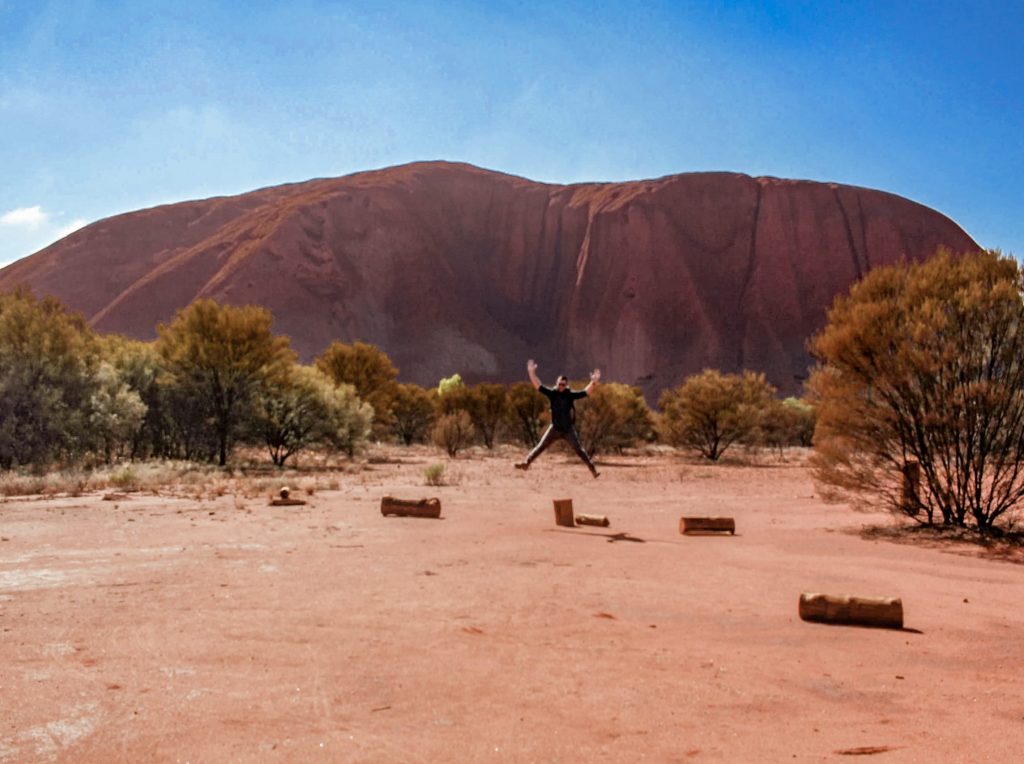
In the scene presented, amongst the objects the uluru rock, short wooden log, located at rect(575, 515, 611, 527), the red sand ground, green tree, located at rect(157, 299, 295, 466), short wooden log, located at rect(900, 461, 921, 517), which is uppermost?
the uluru rock

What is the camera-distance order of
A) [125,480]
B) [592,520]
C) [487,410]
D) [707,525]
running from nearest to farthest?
[707,525], [592,520], [125,480], [487,410]

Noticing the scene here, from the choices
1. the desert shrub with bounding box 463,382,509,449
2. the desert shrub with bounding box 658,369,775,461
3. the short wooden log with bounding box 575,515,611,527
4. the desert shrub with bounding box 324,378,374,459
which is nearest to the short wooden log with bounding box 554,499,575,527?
the short wooden log with bounding box 575,515,611,527

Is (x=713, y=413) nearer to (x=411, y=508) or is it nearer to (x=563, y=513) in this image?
(x=563, y=513)

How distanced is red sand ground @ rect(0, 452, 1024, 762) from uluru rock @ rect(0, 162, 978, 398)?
65.1 meters

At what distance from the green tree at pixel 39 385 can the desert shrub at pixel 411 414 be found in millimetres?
24094

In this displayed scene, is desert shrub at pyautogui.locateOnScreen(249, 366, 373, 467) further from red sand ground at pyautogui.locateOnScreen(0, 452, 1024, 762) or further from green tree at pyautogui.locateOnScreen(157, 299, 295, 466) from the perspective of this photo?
red sand ground at pyautogui.locateOnScreen(0, 452, 1024, 762)

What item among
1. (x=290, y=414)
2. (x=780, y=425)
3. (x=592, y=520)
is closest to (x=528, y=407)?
(x=780, y=425)

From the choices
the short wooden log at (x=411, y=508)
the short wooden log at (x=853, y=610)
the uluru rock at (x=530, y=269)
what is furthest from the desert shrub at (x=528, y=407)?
the uluru rock at (x=530, y=269)

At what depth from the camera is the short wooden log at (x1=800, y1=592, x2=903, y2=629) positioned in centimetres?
585

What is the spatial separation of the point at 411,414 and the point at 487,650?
41766mm

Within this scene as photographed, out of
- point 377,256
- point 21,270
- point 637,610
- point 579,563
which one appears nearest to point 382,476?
point 579,563

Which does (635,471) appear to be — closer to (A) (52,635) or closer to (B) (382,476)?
(B) (382,476)

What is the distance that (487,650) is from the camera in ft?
16.6

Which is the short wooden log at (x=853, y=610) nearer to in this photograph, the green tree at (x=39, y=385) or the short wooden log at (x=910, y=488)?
the short wooden log at (x=910, y=488)
